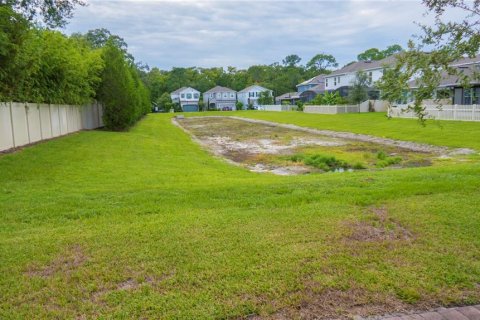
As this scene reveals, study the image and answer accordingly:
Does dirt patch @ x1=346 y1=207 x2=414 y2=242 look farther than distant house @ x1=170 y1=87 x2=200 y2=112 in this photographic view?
No

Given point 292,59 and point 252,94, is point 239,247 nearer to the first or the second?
point 252,94

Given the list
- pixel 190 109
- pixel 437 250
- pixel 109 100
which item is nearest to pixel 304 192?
pixel 437 250

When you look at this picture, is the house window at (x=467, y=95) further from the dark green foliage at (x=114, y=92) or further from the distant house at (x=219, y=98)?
the distant house at (x=219, y=98)

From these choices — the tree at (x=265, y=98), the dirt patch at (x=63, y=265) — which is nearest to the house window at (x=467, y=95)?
the dirt patch at (x=63, y=265)

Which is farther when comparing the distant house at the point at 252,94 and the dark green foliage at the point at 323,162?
the distant house at the point at 252,94

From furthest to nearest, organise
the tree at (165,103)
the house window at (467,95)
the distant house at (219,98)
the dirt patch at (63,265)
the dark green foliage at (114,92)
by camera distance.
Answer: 1. the distant house at (219,98)
2. the tree at (165,103)
3. the dark green foliage at (114,92)
4. the house window at (467,95)
5. the dirt patch at (63,265)

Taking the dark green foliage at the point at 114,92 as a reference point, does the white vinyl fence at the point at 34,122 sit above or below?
below

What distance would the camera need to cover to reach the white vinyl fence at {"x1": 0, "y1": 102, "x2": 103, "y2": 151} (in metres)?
12.7

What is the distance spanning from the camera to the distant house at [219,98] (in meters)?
90.9

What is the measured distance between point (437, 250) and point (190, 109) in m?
86.2

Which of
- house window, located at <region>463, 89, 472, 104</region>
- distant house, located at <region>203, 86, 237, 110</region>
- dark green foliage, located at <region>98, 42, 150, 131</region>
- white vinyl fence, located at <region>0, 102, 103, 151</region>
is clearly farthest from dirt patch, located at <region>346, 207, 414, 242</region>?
distant house, located at <region>203, 86, 237, 110</region>

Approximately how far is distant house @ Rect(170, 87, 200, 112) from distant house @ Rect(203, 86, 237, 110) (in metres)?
2.56

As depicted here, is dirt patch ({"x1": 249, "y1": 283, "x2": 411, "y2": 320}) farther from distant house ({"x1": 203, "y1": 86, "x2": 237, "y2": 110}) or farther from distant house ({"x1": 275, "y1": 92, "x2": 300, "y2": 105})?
distant house ({"x1": 203, "y1": 86, "x2": 237, "y2": 110})

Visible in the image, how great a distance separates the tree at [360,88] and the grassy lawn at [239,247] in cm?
3665
